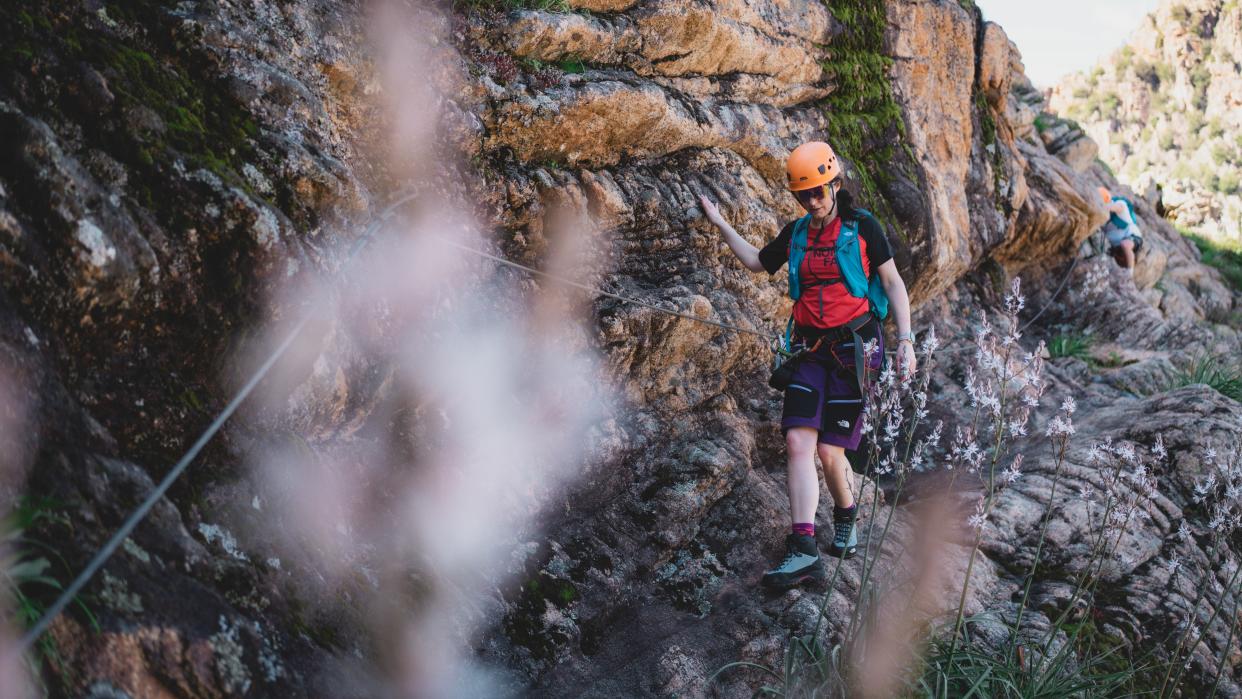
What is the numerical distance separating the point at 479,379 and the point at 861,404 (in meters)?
2.45

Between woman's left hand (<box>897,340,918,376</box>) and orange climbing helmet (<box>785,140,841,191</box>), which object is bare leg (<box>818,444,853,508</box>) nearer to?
woman's left hand (<box>897,340,918,376</box>)

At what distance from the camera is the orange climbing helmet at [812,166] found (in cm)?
535

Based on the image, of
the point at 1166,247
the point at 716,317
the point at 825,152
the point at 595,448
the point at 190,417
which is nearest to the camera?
the point at 190,417

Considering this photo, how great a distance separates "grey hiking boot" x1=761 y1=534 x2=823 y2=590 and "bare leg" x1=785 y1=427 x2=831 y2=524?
137 mm

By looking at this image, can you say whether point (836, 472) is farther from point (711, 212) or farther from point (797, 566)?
point (711, 212)

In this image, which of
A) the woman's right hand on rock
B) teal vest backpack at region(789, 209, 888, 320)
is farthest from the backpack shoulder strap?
the woman's right hand on rock

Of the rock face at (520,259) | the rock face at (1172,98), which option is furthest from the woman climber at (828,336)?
the rock face at (1172,98)

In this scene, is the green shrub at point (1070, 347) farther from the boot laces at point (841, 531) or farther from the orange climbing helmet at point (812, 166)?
the orange climbing helmet at point (812, 166)

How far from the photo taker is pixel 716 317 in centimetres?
680

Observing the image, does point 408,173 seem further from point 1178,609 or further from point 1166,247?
point 1166,247

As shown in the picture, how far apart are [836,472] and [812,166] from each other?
77.8 inches

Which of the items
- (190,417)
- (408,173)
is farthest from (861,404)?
(190,417)

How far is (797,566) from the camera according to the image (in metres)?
5.26

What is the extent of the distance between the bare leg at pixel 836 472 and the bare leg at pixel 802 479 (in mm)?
121
